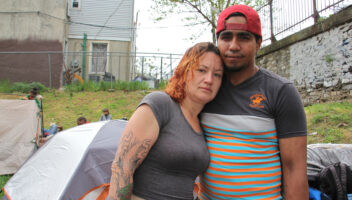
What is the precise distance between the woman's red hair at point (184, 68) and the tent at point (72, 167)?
7.57 feet

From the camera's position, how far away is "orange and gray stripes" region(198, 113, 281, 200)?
147 centimetres

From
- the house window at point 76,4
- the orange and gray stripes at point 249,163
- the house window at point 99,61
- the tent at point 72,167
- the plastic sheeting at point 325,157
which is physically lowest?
the tent at point 72,167

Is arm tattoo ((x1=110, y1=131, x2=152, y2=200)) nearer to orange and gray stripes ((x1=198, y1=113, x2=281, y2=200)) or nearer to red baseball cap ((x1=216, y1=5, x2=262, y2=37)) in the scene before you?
orange and gray stripes ((x1=198, y1=113, x2=281, y2=200))

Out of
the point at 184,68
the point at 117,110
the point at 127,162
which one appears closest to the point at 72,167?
the point at 127,162

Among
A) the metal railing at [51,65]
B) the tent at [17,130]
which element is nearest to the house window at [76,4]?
the metal railing at [51,65]

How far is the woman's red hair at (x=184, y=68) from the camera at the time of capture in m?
1.62

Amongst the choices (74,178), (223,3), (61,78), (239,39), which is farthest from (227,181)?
(61,78)

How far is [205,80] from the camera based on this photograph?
5.22 ft

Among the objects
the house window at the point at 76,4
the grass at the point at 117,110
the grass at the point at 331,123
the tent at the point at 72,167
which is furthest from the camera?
the house window at the point at 76,4

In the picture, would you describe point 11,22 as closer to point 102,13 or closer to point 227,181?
point 102,13

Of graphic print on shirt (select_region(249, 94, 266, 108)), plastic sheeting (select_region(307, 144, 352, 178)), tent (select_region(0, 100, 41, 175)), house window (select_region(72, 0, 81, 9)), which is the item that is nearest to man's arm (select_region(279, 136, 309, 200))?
graphic print on shirt (select_region(249, 94, 266, 108))

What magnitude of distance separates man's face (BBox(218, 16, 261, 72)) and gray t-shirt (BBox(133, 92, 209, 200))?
19.7 inches

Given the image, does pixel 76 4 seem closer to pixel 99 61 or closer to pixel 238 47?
pixel 99 61

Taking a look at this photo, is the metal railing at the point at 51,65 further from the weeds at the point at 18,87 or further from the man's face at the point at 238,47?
the man's face at the point at 238,47
